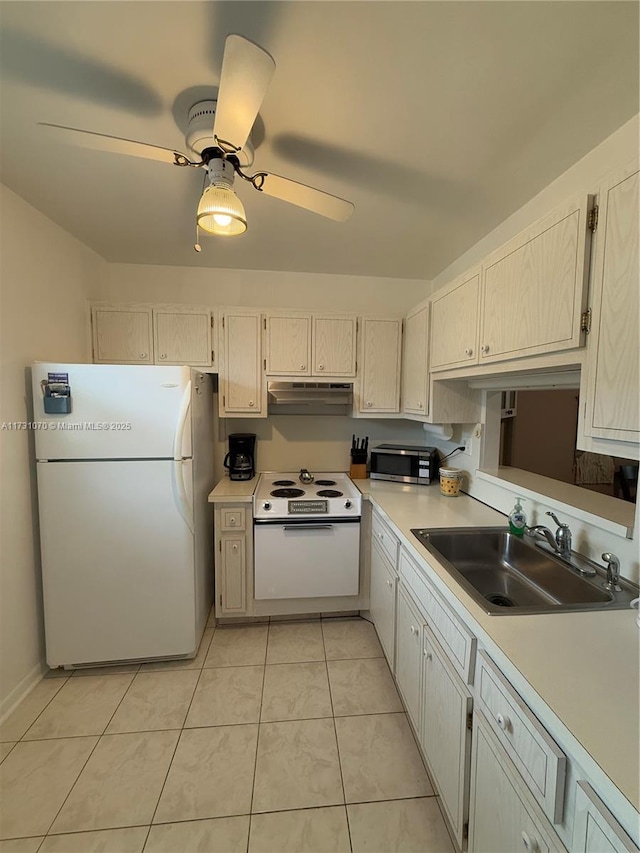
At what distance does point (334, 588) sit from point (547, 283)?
210 centimetres

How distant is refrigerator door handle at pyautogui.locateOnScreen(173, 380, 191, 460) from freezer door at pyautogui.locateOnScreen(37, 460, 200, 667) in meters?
0.08

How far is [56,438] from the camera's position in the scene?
1848 mm

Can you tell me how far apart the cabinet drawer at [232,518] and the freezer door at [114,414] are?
1.89 ft

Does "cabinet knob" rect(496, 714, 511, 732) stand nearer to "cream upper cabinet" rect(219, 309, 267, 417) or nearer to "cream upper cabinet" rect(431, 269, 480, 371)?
"cream upper cabinet" rect(431, 269, 480, 371)

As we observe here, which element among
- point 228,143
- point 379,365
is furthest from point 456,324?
point 228,143

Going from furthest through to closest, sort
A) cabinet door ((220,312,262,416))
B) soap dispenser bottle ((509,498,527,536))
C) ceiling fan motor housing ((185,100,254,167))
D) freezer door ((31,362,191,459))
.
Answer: cabinet door ((220,312,262,416)) < freezer door ((31,362,191,459)) < soap dispenser bottle ((509,498,527,536)) < ceiling fan motor housing ((185,100,254,167))

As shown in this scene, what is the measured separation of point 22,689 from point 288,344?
251 centimetres

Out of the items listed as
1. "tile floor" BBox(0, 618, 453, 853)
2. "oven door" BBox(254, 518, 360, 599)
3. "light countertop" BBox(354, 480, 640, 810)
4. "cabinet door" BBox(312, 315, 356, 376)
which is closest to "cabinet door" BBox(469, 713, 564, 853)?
"light countertop" BBox(354, 480, 640, 810)

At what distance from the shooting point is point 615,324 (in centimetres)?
97

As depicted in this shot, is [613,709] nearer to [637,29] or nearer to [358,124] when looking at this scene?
[637,29]

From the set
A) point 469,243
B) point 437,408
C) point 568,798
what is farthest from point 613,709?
point 469,243

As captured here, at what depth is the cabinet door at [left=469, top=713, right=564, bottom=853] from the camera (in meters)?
0.79

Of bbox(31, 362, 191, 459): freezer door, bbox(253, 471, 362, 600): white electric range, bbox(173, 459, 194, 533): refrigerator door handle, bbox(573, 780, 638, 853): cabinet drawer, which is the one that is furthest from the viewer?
bbox(253, 471, 362, 600): white electric range

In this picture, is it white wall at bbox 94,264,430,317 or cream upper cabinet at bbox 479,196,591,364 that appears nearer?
cream upper cabinet at bbox 479,196,591,364
